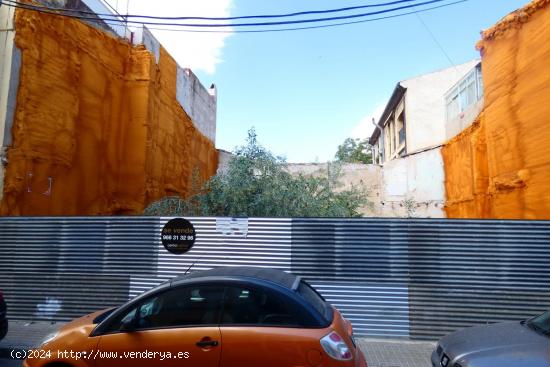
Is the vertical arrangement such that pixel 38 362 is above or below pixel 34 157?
below

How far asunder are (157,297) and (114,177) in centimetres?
1108

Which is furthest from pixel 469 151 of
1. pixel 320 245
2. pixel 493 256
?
pixel 320 245

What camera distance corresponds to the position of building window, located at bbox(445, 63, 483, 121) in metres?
14.2

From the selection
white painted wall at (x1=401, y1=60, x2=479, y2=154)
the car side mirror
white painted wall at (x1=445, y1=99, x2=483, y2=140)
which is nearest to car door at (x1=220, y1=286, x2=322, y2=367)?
the car side mirror

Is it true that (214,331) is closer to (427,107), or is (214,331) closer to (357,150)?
(427,107)

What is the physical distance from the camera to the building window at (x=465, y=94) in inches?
559

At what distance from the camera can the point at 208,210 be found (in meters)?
10.2

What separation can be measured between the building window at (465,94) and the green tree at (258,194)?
7.46 m

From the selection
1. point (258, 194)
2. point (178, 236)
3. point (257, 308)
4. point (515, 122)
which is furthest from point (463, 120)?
point (257, 308)

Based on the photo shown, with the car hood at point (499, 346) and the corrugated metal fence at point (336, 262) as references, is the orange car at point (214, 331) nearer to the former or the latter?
the car hood at point (499, 346)

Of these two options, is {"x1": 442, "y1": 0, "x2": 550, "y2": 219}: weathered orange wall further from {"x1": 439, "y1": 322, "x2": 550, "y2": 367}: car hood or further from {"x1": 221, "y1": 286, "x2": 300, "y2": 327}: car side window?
{"x1": 221, "y1": 286, "x2": 300, "y2": 327}: car side window

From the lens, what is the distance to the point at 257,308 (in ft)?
11.9

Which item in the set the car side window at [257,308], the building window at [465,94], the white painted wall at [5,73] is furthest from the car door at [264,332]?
the building window at [465,94]

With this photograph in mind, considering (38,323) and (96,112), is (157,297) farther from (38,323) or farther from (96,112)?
(96,112)
